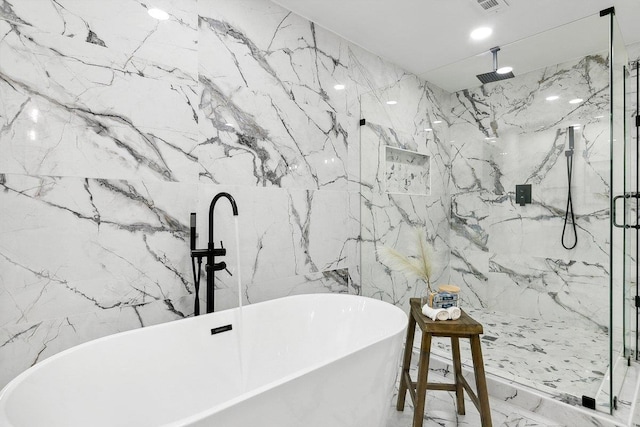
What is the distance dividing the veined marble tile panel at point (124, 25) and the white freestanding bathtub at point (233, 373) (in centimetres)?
131

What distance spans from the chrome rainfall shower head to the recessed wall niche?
73cm

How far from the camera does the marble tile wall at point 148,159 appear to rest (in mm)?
1398

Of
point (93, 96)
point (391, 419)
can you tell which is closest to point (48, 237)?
point (93, 96)

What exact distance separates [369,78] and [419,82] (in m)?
0.54

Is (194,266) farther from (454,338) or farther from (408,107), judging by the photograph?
(408,107)

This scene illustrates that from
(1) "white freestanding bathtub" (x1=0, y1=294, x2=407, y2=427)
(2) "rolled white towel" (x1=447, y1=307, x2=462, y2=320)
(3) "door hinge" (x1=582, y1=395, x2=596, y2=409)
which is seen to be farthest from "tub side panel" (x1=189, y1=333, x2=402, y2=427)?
(3) "door hinge" (x1=582, y1=395, x2=596, y2=409)

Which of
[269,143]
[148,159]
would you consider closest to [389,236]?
[269,143]

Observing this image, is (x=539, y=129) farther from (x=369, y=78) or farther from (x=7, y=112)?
(x=7, y=112)

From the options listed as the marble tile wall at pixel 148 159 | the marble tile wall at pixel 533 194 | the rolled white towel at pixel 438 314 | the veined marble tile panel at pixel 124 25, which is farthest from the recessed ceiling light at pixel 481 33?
the rolled white towel at pixel 438 314

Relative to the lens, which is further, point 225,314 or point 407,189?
point 407,189

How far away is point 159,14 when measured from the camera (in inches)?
68.1

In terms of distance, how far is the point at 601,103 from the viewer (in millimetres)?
2014

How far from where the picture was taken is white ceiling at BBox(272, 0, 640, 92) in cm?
216

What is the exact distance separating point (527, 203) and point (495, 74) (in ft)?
3.36
